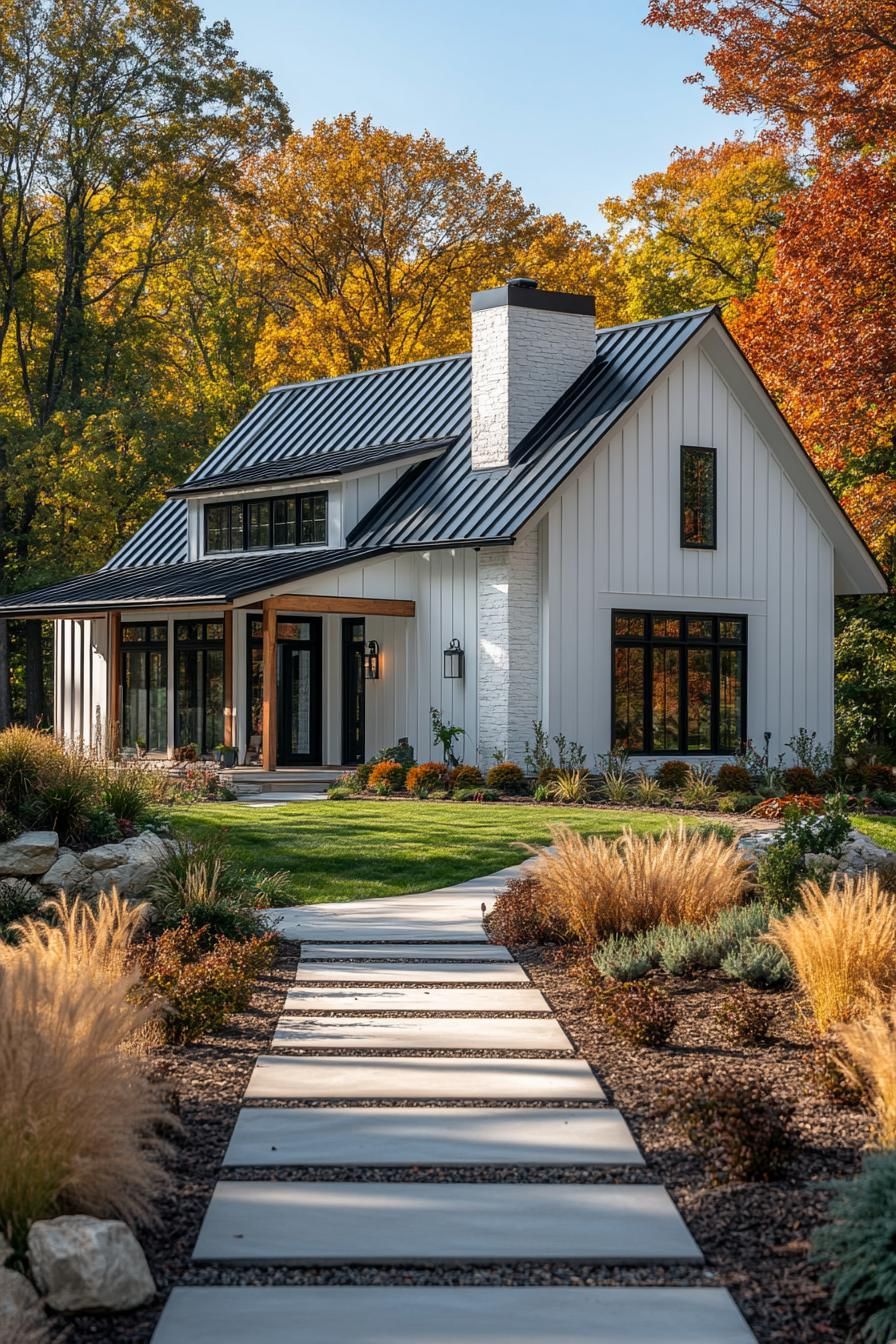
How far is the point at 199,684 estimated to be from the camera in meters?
27.2

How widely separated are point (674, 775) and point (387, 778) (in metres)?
4.13

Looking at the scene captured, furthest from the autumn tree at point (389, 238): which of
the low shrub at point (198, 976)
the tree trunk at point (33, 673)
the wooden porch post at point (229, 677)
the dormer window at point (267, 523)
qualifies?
the low shrub at point (198, 976)

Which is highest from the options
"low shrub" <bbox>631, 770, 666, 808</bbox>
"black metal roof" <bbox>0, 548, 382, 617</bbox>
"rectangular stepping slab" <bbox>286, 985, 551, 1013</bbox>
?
"black metal roof" <bbox>0, 548, 382, 617</bbox>

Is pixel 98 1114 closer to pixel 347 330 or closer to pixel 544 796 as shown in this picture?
pixel 544 796

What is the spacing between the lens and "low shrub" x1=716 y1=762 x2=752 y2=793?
73.4ft

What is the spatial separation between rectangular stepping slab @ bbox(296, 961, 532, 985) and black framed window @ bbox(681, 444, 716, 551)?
15942 mm

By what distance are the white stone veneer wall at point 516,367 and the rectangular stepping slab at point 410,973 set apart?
615 inches

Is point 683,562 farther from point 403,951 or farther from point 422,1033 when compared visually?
point 422,1033

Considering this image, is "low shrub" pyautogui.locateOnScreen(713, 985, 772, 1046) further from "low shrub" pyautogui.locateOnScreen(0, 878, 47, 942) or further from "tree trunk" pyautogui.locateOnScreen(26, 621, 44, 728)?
"tree trunk" pyautogui.locateOnScreen(26, 621, 44, 728)

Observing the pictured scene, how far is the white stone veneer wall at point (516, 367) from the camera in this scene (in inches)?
975

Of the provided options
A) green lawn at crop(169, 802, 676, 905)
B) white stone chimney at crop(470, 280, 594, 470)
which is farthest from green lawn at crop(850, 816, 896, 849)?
white stone chimney at crop(470, 280, 594, 470)

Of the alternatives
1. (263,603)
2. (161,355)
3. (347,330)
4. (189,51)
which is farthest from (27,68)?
(263,603)

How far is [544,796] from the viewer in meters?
21.2

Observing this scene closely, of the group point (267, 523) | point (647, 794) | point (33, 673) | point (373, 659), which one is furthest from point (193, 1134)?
point (33, 673)
